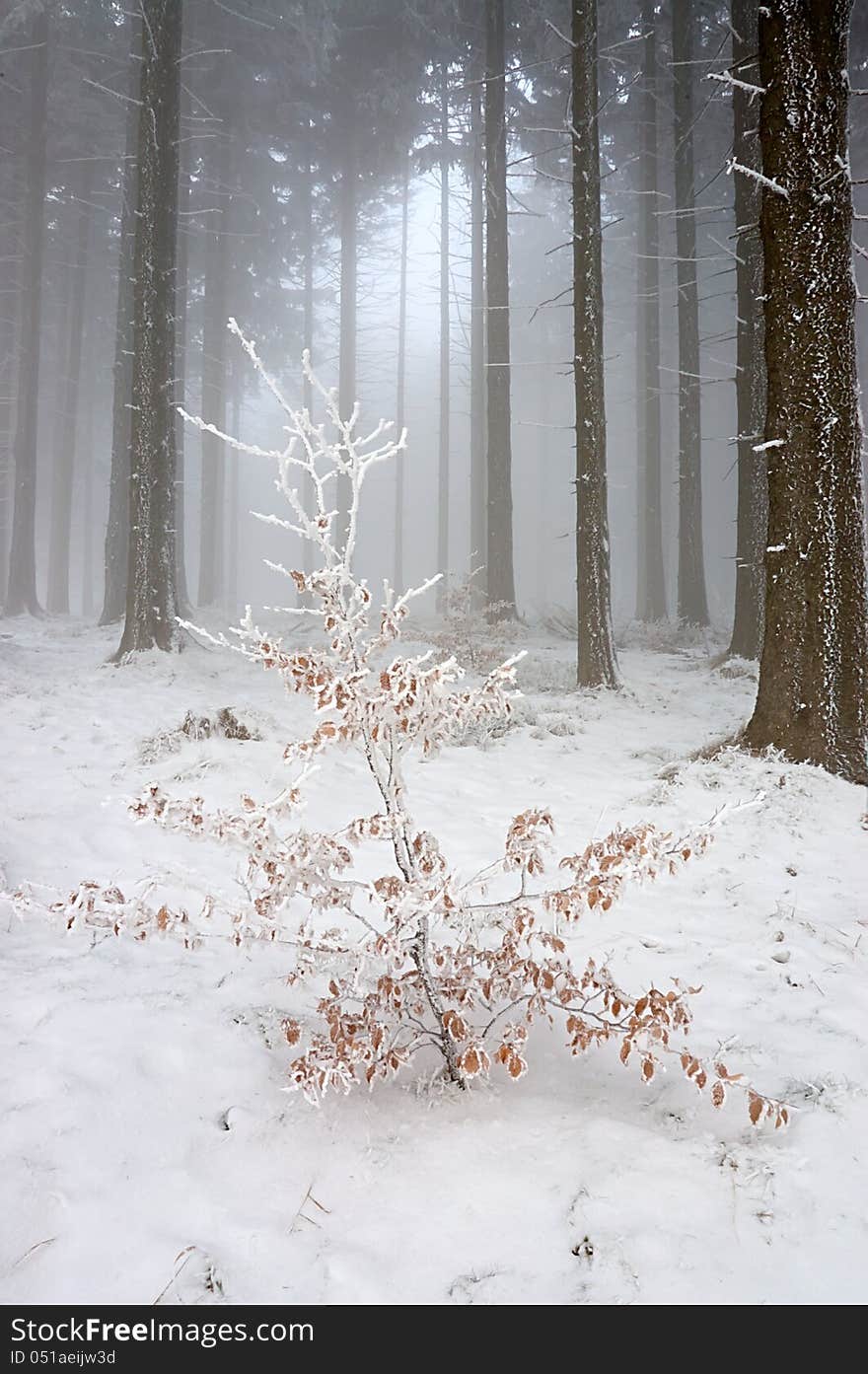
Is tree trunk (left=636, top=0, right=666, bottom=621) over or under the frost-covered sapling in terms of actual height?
over

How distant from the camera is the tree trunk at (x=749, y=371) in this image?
10281 millimetres

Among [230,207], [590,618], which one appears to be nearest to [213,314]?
[230,207]

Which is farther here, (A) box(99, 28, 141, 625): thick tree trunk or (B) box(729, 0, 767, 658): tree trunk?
(A) box(99, 28, 141, 625): thick tree trunk

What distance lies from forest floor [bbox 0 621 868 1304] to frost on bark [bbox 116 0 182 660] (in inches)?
233

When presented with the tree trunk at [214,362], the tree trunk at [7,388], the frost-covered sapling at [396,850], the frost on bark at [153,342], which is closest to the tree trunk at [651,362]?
the tree trunk at [214,362]

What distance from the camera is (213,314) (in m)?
20.0

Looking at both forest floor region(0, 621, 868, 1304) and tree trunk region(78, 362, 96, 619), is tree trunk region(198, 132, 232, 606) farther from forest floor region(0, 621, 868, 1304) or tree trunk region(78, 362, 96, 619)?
forest floor region(0, 621, 868, 1304)

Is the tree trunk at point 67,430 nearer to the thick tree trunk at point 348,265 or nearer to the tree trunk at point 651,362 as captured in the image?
the thick tree trunk at point 348,265

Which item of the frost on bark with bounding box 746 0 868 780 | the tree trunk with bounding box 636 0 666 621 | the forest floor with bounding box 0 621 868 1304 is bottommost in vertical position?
the forest floor with bounding box 0 621 868 1304

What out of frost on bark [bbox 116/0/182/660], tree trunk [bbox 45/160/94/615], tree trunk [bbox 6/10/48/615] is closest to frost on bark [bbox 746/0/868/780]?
frost on bark [bbox 116/0/182/660]

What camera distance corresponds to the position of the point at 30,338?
19703 millimetres

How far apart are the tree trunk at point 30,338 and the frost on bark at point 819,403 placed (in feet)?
58.6

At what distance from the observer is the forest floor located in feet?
6.53

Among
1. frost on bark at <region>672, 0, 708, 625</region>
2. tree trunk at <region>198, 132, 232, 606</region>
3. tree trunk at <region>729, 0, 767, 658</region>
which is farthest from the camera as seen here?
tree trunk at <region>198, 132, 232, 606</region>
